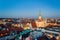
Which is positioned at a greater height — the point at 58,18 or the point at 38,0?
the point at 38,0

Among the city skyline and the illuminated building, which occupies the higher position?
the city skyline

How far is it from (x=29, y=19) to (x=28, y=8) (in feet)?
0.67

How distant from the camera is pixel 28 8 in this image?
217 cm

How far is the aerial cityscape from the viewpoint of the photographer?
2.04 m

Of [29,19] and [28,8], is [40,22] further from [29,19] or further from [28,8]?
[28,8]

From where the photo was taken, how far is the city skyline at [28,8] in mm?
2131

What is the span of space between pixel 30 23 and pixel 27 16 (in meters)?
0.14

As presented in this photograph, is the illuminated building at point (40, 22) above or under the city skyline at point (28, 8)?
under

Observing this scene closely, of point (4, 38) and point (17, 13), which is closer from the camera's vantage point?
point (4, 38)

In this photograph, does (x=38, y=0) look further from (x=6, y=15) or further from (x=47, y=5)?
(x=6, y=15)

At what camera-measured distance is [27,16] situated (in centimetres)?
215

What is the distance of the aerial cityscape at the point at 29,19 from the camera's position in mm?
2045

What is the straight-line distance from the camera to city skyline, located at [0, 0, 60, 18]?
83.9 inches

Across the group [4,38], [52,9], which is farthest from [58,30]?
[4,38]
